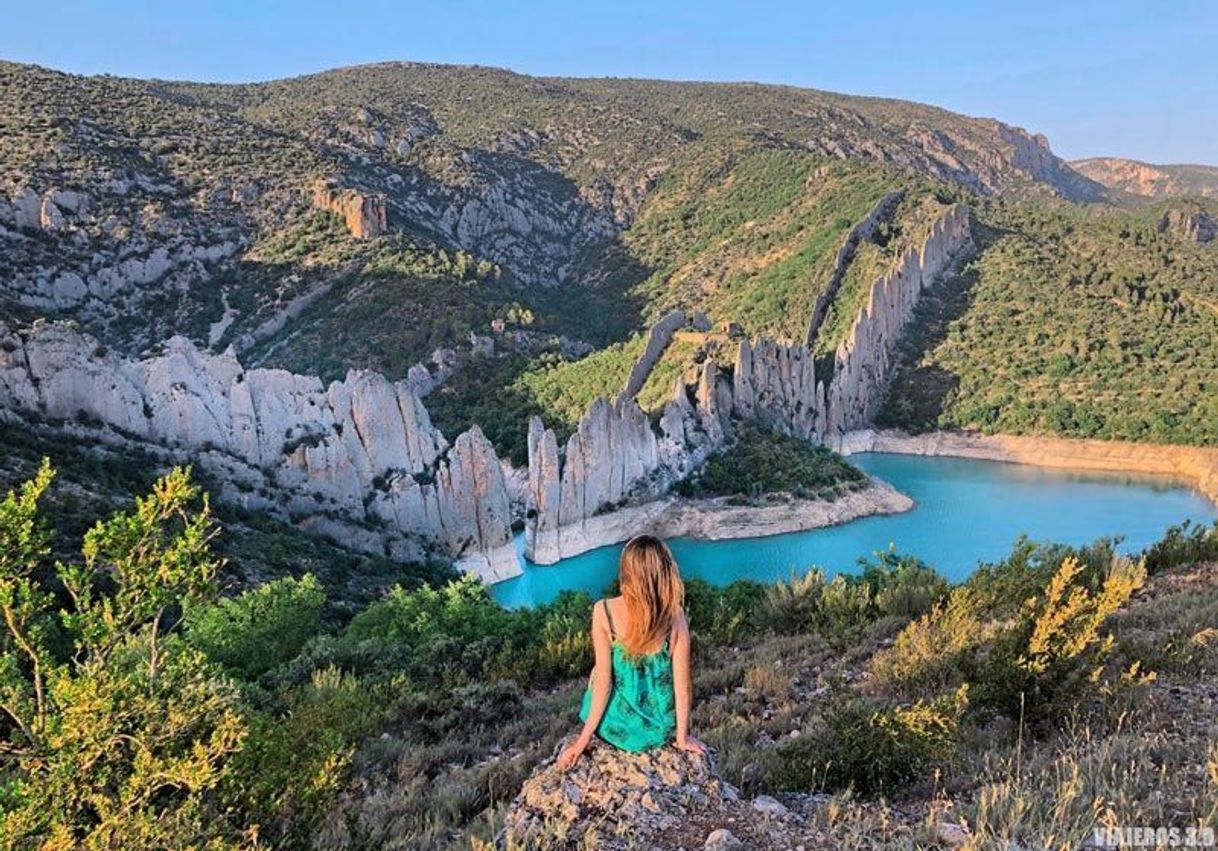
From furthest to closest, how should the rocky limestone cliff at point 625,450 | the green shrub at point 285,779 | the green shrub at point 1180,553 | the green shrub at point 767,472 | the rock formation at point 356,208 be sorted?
the rock formation at point 356,208, the green shrub at point 767,472, the rocky limestone cliff at point 625,450, the green shrub at point 1180,553, the green shrub at point 285,779

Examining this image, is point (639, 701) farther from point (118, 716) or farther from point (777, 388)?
point (777, 388)

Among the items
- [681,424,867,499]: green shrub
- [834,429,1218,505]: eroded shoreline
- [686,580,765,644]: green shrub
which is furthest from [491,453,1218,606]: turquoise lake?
[686,580,765,644]: green shrub

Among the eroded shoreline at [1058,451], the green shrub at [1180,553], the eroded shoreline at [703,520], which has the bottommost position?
the eroded shoreline at [703,520]

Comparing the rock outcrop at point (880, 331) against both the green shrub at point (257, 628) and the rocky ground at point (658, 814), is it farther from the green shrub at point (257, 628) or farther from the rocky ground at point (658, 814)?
the rocky ground at point (658, 814)

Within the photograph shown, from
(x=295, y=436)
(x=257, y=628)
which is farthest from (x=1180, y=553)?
(x=295, y=436)

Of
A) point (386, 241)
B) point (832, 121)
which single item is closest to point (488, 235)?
point (386, 241)

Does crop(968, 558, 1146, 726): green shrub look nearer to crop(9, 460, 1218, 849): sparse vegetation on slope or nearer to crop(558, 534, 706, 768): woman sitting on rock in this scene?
crop(9, 460, 1218, 849): sparse vegetation on slope

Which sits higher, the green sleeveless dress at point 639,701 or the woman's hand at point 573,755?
the green sleeveless dress at point 639,701

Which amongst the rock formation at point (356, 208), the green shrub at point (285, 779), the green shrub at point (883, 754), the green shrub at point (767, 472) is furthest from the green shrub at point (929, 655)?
the rock formation at point (356, 208)

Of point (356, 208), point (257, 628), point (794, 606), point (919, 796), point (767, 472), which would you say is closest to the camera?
point (919, 796)
